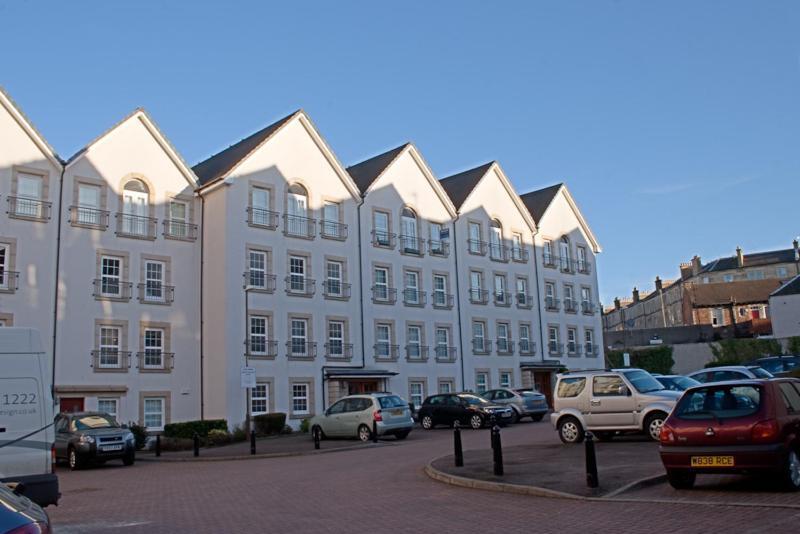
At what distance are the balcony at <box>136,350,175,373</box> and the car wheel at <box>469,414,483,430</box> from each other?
1379 centimetres

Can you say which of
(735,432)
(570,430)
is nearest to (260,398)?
(570,430)

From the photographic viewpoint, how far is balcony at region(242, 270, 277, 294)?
36.3 meters

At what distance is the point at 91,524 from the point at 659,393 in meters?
12.6

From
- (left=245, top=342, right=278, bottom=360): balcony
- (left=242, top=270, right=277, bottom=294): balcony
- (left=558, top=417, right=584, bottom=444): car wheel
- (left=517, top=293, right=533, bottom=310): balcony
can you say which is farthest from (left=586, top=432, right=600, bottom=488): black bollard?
(left=517, top=293, right=533, bottom=310): balcony

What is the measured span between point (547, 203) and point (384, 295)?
1755cm

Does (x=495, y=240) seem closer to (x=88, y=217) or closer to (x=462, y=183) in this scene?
(x=462, y=183)

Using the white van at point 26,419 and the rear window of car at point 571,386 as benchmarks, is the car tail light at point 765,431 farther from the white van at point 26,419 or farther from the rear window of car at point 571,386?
the white van at point 26,419

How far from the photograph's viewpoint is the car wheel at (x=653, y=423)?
1806 centimetres

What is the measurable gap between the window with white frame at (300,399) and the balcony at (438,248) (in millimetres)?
11687

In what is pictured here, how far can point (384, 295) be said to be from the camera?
1655 inches

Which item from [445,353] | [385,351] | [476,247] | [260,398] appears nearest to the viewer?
[260,398]

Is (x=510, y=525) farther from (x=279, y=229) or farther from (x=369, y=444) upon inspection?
(x=279, y=229)

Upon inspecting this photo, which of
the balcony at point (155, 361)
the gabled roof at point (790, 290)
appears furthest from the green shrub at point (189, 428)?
the gabled roof at point (790, 290)

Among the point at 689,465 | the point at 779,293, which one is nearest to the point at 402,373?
the point at 689,465
